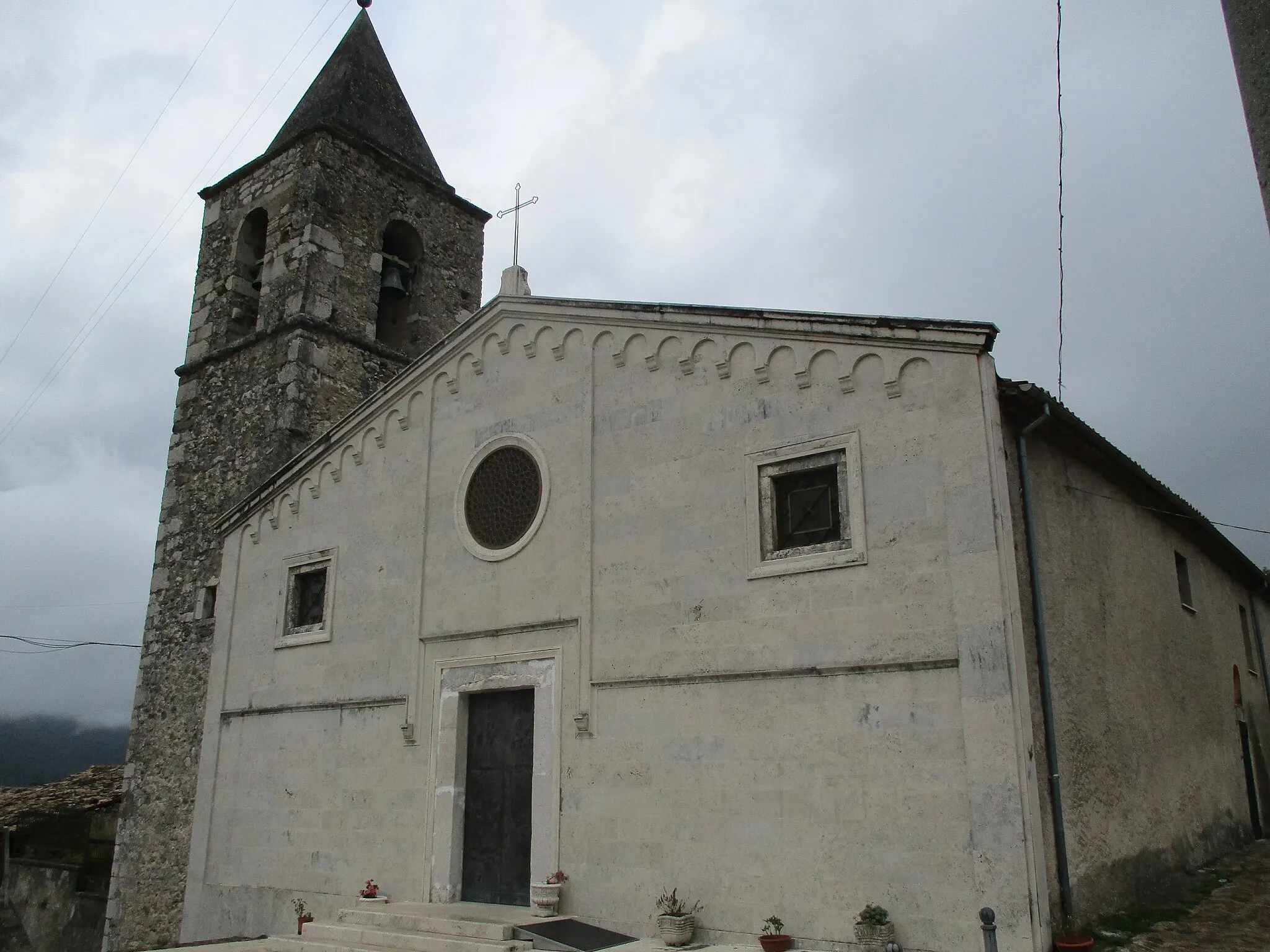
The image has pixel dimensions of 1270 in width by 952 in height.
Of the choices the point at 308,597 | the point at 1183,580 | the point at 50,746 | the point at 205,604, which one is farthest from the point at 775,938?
the point at 50,746

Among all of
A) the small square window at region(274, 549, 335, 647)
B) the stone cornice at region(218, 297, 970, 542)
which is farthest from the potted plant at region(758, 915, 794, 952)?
the small square window at region(274, 549, 335, 647)

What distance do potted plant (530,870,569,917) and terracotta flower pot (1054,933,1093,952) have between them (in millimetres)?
4527

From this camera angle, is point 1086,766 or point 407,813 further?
point 407,813

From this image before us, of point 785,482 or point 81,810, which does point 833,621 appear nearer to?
point 785,482

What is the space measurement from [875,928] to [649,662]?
317 cm

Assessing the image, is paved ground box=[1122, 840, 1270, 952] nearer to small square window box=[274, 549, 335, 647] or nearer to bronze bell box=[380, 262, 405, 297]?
small square window box=[274, 549, 335, 647]

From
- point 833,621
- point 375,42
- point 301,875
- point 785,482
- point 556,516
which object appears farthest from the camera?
point 375,42

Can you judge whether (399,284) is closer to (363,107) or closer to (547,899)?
(363,107)

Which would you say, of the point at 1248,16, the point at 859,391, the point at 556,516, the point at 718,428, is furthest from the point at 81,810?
the point at 1248,16

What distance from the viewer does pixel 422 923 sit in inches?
387

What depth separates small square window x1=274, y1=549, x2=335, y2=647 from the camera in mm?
13359

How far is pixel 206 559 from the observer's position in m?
16.2

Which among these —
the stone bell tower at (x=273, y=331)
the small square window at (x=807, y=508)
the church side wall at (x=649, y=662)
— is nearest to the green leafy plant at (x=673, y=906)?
the church side wall at (x=649, y=662)

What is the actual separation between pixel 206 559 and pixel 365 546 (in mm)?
4547
